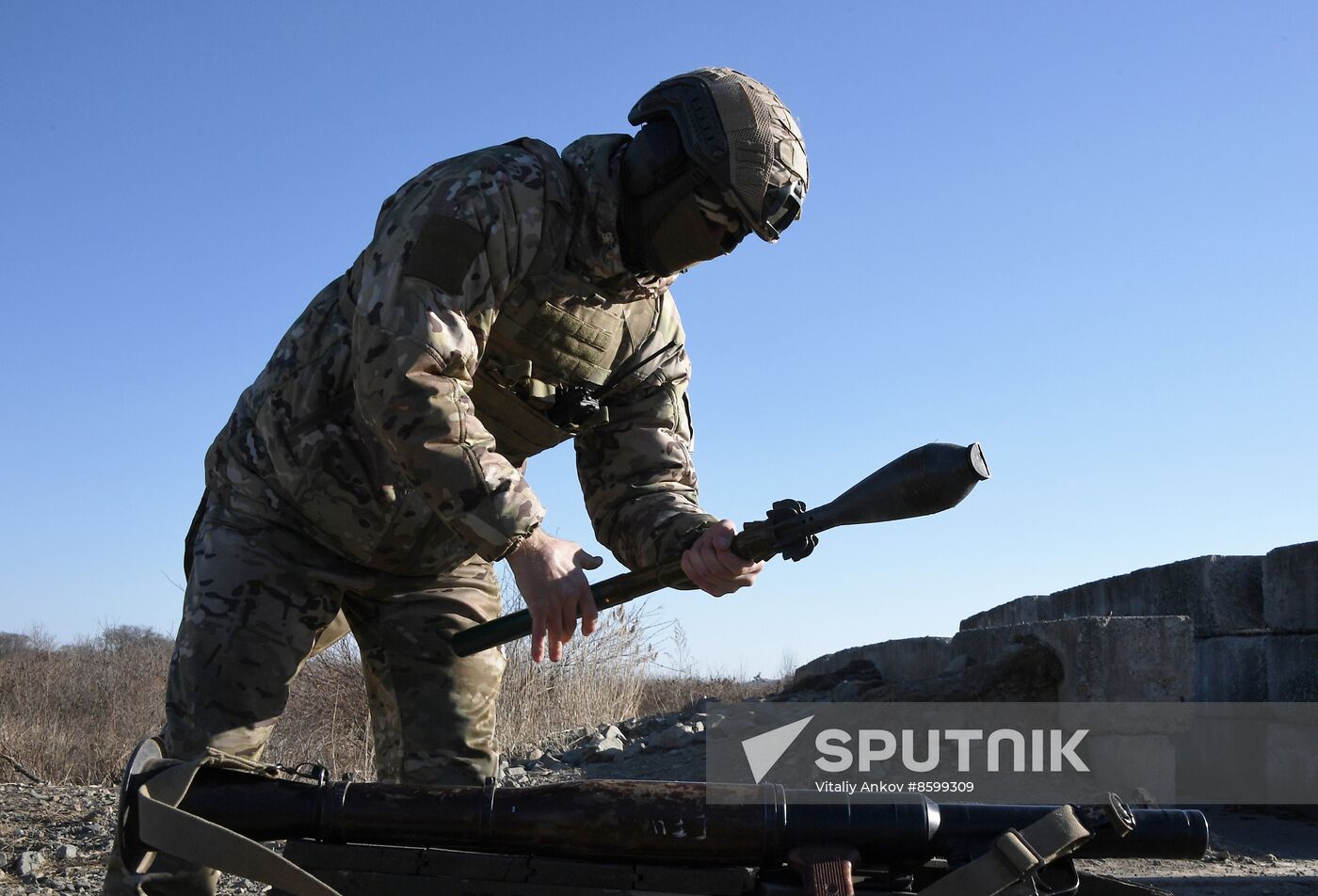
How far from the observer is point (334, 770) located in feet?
24.4

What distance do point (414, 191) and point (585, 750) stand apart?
6052mm

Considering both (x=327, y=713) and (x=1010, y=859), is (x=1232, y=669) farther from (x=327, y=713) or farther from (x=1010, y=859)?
(x=327, y=713)

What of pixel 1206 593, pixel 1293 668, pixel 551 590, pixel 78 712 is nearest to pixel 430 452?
pixel 551 590

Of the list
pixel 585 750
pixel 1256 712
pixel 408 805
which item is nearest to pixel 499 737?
pixel 585 750

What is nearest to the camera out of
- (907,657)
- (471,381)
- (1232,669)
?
(471,381)

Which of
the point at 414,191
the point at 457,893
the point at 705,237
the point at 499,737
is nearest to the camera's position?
the point at 457,893

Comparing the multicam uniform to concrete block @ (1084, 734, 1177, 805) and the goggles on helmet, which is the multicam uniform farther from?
concrete block @ (1084, 734, 1177, 805)

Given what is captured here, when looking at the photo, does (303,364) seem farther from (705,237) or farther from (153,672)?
(153,672)

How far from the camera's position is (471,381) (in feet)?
8.59

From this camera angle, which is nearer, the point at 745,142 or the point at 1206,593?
the point at 745,142

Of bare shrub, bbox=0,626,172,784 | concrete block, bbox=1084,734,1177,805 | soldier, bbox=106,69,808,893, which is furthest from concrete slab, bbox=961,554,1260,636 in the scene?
bare shrub, bbox=0,626,172,784

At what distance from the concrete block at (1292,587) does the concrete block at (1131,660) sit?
81 cm

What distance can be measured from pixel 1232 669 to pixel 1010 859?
17.0 feet

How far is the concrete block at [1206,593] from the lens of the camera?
20.9 feet
